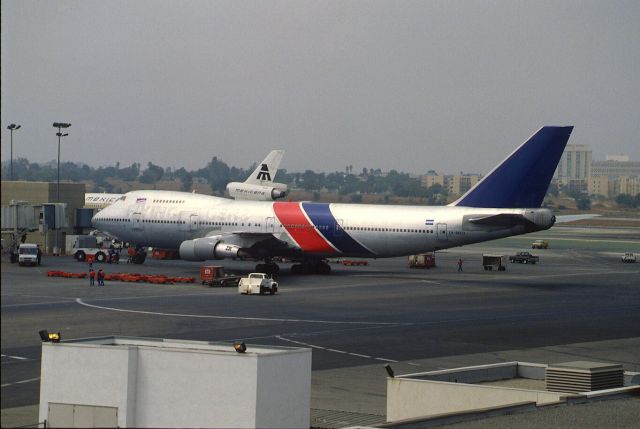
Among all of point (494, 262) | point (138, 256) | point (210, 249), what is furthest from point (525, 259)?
point (210, 249)

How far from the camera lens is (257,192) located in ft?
465

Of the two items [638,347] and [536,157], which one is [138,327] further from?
[536,157]

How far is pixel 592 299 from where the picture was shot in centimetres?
8312

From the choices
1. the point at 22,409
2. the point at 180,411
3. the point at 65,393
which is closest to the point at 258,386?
the point at 180,411

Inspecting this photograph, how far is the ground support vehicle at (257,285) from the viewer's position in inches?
3115

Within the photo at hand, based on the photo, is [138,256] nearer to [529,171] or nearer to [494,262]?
[494,262]

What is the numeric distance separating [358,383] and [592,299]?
43.4 metres

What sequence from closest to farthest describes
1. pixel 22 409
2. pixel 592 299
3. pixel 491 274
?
pixel 22 409 → pixel 592 299 → pixel 491 274

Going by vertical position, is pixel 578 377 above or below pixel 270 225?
below

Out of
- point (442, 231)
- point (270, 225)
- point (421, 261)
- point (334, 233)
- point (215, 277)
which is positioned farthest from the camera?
point (421, 261)

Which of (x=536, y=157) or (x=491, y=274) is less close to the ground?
(x=536, y=157)

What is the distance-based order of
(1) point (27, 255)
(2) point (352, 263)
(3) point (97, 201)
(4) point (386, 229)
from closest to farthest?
(4) point (386, 229), (1) point (27, 255), (2) point (352, 263), (3) point (97, 201)

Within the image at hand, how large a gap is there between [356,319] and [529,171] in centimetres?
2750

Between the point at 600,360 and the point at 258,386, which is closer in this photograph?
the point at 258,386
